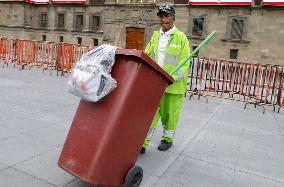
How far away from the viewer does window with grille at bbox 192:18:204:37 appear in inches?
813

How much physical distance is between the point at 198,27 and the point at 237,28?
263 centimetres

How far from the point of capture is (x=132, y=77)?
2.64 m

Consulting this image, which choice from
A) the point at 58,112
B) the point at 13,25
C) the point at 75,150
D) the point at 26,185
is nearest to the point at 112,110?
the point at 75,150

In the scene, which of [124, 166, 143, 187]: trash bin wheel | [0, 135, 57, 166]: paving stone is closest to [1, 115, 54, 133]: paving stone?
[0, 135, 57, 166]: paving stone

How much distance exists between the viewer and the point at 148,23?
73.9ft

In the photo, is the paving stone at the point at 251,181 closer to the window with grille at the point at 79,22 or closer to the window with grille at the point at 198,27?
the window with grille at the point at 198,27

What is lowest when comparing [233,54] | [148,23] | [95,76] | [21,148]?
[21,148]

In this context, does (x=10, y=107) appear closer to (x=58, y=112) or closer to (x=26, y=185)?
(x=58, y=112)

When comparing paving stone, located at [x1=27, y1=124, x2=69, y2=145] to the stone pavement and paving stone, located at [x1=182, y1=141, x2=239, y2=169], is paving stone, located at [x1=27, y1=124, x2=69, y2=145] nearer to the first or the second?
the stone pavement

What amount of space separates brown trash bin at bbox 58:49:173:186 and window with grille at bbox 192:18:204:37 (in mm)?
18669

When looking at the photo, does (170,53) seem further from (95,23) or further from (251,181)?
(95,23)

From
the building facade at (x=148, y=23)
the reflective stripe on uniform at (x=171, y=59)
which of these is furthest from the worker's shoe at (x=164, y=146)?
the building facade at (x=148, y=23)

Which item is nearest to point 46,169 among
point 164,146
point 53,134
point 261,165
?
point 53,134

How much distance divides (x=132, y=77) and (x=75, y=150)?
0.87 metres
